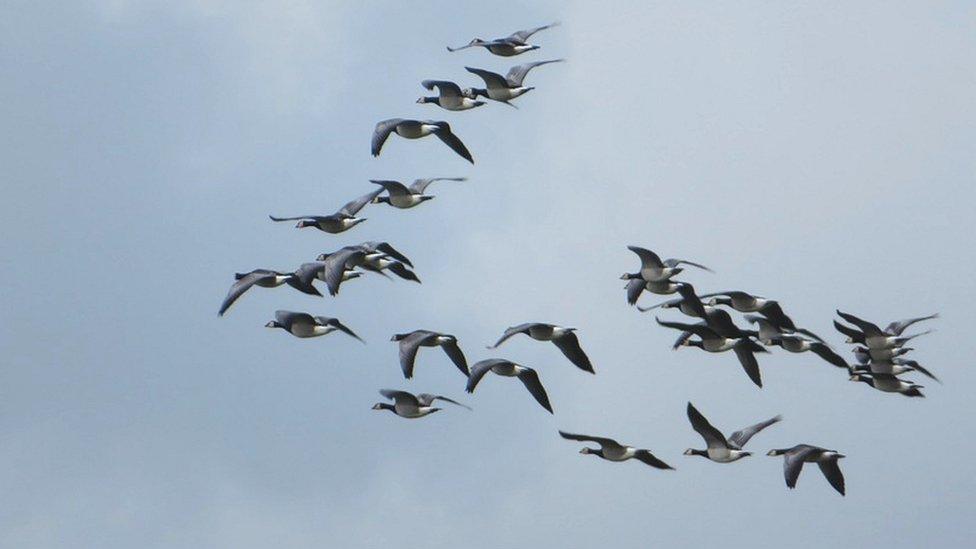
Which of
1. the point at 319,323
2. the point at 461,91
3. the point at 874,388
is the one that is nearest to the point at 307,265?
the point at 319,323

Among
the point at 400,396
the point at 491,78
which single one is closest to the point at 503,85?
the point at 491,78

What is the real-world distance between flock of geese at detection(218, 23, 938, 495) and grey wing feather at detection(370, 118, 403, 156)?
2 cm

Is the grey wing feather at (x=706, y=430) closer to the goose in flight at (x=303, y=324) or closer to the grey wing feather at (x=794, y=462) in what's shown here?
the grey wing feather at (x=794, y=462)

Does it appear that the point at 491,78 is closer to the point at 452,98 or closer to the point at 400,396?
the point at 452,98

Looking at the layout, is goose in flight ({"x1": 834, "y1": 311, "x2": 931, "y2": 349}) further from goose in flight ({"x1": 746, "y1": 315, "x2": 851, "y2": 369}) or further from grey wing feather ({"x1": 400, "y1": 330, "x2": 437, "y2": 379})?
grey wing feather ({"x1": 400, "y1": 330, "x2": 437, "y2": 379})

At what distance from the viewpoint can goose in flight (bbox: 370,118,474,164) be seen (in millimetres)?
55094

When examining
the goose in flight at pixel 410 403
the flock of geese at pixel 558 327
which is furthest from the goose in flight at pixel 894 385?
the goose in flight at pixel 410 403


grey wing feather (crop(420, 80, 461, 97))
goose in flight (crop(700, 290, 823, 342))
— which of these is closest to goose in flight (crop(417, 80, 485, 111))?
grey wing feather (crop(420, 80, 461, 97))

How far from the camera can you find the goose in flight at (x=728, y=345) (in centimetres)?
5672

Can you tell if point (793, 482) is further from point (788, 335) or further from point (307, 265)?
point (307, 265)

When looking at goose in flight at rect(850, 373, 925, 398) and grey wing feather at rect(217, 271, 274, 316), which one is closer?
grey wing feather at rect(217, 271, 274, 316)

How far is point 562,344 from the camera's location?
5422 centimetres

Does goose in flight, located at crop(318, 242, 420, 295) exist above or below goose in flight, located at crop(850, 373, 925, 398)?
above

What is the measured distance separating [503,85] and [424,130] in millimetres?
2430
